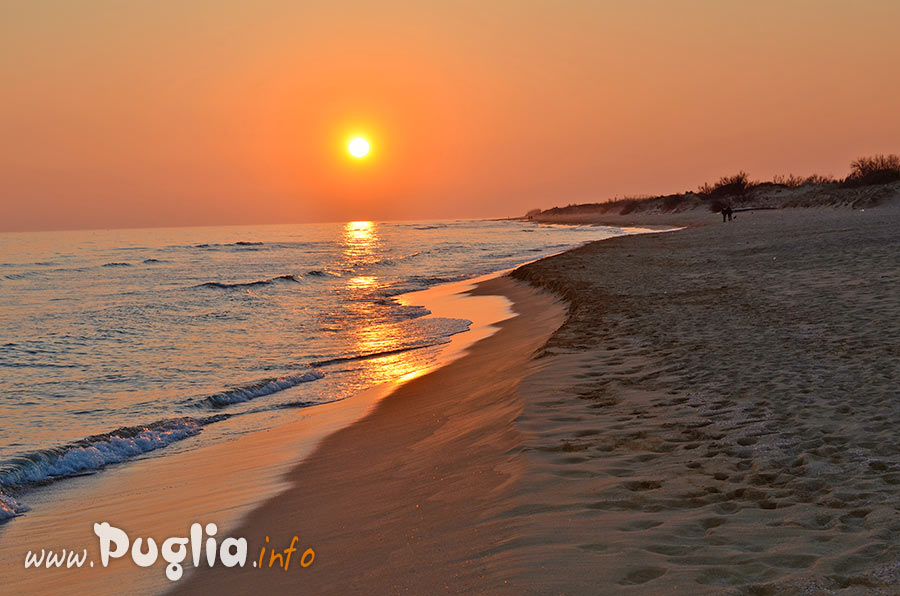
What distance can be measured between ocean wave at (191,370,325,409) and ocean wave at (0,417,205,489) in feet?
4.20

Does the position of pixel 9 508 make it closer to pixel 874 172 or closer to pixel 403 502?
pixel 403 502

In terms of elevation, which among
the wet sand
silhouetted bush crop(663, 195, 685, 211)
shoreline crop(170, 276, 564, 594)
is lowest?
shoreline crop(170, 276, 564, 594)

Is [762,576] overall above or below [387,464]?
above

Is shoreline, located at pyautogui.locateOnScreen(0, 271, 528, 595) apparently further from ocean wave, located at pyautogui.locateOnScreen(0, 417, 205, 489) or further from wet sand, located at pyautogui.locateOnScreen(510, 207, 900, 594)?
wet sand, located at pyautogui.locateOnScreen(510, 207, 900, 594)

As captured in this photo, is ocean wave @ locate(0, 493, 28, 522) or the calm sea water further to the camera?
the calm sea water

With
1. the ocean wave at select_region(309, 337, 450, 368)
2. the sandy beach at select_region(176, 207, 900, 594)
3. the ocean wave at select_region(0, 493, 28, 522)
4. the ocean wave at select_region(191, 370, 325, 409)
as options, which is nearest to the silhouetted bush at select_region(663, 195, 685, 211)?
the ocean wave at select_region(309, 337, 450, 368)

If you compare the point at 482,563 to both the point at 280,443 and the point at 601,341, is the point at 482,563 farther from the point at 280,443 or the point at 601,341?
the point at 601,341

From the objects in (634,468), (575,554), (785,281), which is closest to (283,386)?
(634,468)

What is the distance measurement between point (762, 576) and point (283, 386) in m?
9.77

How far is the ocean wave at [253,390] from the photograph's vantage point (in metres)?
10.9

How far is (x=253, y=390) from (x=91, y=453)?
352cm

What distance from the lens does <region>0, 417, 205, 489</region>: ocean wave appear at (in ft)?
25.4

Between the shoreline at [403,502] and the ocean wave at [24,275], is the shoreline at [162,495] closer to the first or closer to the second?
the shoreline at [403,502]

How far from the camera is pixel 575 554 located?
12.8 feet
